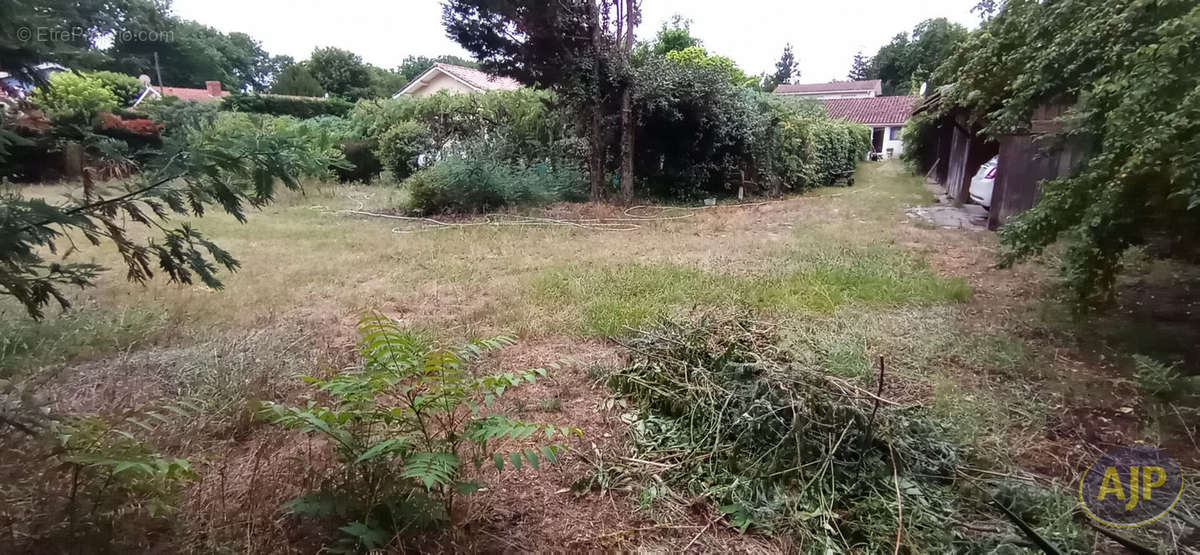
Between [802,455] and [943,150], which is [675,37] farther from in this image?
[802,455]

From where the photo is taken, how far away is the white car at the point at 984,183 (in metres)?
9.95

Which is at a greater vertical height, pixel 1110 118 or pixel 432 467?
pixel 1110 118

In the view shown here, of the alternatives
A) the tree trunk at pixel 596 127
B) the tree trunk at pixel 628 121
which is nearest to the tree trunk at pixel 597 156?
the tree trunk at pixel 596 127

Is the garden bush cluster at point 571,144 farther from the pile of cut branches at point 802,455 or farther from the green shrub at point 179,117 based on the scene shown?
the pile of cut branches at point 802,455

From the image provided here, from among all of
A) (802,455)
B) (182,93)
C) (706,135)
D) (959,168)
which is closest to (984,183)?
(959,168)

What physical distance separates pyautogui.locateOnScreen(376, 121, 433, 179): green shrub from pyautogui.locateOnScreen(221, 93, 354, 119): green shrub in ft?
24.9

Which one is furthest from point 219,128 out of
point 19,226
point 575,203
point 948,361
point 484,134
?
point 484,134

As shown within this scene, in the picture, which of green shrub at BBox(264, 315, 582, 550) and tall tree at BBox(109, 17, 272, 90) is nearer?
green shrub at BBox(264, 315, 582, 550)

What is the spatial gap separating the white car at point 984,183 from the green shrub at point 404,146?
11.8m

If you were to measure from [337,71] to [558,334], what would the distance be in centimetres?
3906

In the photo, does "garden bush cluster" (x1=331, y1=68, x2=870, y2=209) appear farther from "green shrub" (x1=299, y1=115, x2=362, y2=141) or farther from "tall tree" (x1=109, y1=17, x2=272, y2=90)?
"tall tree" (x1=109, y1=17, x2=272, y2=90)

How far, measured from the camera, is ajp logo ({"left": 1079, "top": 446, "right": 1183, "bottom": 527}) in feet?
6.66

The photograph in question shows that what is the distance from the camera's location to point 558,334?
403 centimetres

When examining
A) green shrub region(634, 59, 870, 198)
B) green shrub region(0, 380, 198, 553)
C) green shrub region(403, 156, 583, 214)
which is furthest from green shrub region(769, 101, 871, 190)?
green shrub region(0, 380, 198, 553)
